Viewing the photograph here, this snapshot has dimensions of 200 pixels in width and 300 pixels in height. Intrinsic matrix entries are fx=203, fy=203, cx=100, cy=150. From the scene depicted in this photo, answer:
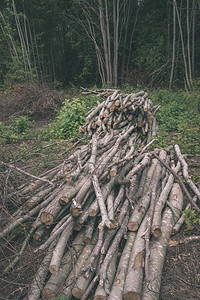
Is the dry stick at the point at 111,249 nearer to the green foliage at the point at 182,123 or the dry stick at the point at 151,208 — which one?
the dry stick at the point at 151,208

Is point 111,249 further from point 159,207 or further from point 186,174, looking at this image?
point 186,174

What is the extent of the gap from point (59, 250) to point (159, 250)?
1.29 metres

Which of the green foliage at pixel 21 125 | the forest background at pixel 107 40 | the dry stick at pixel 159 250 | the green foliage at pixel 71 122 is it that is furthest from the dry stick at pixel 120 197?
the forest background at pixel 107 40

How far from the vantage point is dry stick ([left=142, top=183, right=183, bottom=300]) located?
2.22 meters

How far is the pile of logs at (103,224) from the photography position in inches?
91.6

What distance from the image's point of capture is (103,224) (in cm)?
267

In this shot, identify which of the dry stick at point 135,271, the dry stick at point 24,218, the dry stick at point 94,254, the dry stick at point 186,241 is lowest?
the dry stick at point 186,241

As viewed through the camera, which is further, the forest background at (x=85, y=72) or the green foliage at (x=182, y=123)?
the green foliage at (x=182, y=123)

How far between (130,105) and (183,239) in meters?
4.32

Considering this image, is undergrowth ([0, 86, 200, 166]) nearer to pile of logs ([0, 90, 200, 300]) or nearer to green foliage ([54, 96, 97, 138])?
green foliage ([54, 96, 97, 138])

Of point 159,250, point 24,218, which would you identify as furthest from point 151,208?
point 24,218

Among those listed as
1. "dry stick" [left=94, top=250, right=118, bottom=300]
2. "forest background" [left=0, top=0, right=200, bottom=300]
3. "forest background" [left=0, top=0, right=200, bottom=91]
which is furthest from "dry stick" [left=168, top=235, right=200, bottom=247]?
"forest background" [left=0, top=0, right=200, bottom=91]

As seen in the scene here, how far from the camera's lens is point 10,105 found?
31.2 feet

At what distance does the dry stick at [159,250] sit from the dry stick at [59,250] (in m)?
1.03
